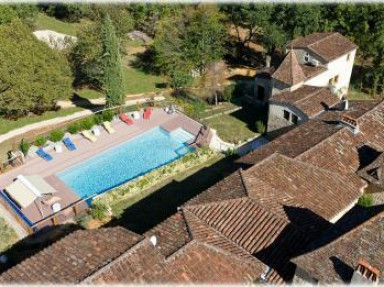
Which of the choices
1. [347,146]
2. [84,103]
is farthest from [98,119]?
[347,146]

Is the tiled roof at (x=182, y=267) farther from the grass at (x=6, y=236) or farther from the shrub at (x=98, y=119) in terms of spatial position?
the shrub at (x=98, y=119)

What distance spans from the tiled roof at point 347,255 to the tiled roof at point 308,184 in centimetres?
536

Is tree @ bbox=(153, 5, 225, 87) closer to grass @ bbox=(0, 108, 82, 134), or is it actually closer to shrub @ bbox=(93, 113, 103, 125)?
shrub @ bbox=(93, 113, 103, 125)

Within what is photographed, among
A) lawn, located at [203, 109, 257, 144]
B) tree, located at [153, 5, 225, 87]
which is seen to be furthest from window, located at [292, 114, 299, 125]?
tree, located at [153, 5, 225, 87]

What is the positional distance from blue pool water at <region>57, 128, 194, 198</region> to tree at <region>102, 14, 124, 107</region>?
4.96 m

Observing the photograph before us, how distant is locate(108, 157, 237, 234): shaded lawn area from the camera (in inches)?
1237

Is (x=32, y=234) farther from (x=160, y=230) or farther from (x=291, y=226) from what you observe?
(x=291, y=226)

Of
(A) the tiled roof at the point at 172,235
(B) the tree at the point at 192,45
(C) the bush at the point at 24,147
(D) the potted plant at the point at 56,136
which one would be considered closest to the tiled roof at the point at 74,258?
(A) the tiled roof at the point at 172,235

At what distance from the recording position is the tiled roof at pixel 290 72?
40.8m

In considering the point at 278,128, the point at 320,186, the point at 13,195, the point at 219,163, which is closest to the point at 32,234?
the point at 13,195

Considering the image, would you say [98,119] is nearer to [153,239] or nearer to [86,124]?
[86,124]

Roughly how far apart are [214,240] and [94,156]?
1860 cm

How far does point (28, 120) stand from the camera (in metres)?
44.6

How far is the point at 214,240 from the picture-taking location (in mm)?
23141
